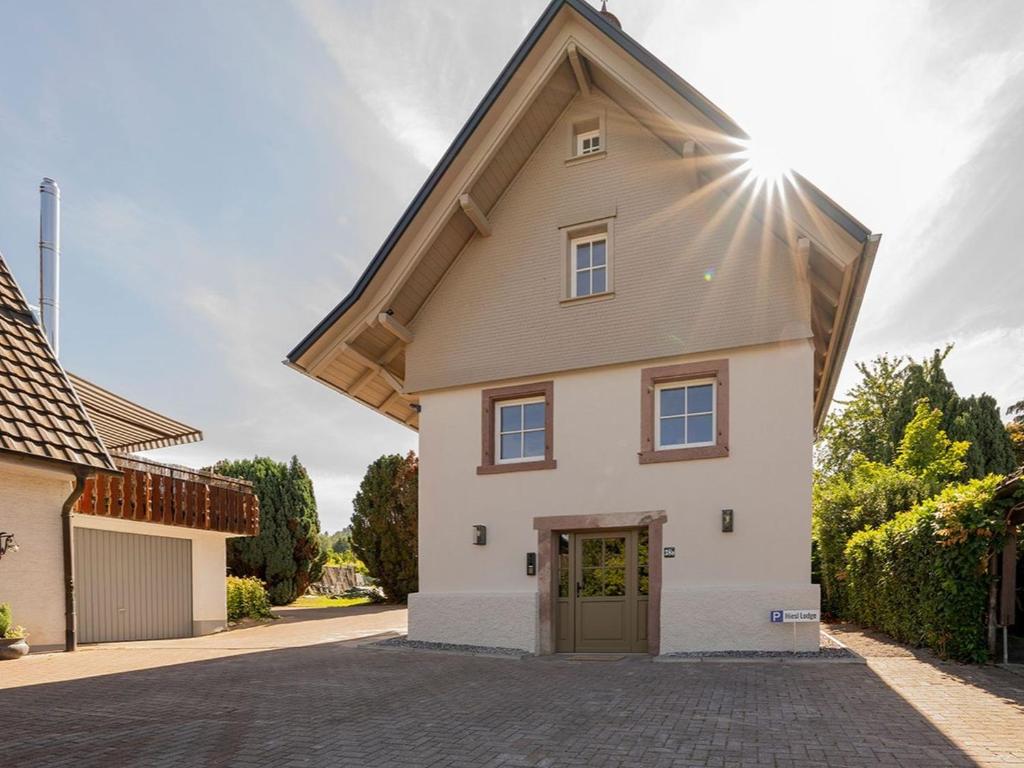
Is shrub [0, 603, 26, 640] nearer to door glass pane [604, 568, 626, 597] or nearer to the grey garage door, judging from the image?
the grey garage door

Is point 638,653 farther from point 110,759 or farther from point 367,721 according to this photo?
point 110,759

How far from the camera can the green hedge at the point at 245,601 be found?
18969 millimetres

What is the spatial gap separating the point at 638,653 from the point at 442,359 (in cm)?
559

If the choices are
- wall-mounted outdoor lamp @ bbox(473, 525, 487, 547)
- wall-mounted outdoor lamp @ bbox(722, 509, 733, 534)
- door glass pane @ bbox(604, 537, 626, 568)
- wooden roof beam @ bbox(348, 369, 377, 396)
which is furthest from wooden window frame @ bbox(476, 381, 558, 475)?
wooden roof beam @ bbox(348, 369, 377, 396)

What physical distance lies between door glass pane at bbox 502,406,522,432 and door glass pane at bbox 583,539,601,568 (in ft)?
7.13

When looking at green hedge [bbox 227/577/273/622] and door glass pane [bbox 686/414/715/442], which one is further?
green hedge [bbox 227/577/273/622]

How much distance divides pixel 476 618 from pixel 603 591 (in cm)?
205

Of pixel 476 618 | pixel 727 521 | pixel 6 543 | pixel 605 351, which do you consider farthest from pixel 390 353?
pixel 727 521

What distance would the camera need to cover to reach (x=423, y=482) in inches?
498

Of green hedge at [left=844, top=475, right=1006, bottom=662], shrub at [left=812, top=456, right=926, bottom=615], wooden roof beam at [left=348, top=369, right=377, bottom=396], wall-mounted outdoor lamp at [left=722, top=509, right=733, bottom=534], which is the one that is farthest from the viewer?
wooden roof beam at [left=348, top=369, right=377, bottom=396]

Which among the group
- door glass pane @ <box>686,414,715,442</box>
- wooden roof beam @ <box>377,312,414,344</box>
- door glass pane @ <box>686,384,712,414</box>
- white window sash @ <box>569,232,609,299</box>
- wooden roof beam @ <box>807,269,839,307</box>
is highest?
white window sash @ <box>569,232,609,299</box>

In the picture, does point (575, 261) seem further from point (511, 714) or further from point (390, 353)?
point (511, 714)

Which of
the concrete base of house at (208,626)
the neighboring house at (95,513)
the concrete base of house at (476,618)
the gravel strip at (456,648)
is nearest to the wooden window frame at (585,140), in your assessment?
the concrete base of house at (476,618)

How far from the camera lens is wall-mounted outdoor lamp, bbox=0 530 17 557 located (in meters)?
10.5
